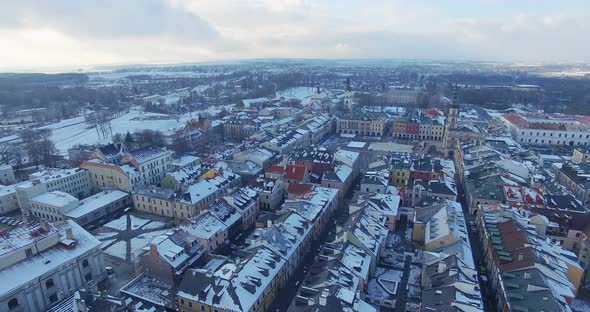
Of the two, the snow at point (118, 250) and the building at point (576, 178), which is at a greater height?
the building at point (576, 178)

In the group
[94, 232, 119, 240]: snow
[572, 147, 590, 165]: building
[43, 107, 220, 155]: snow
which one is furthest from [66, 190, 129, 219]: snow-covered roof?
[572, 147, 590, 165]: building

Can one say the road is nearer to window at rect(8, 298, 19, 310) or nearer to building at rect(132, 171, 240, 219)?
building at rect(132, 171, 240, 219)

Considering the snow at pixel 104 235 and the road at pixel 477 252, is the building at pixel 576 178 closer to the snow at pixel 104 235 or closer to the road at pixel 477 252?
the road at pixel 477 252

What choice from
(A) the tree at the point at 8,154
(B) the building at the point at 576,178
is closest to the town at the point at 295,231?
(B) the building at the point at 576,178

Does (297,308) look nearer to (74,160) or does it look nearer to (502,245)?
(502,245)

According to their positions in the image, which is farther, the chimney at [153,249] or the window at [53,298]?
the chimney at [153,249]

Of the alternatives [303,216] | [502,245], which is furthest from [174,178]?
[502,245]
